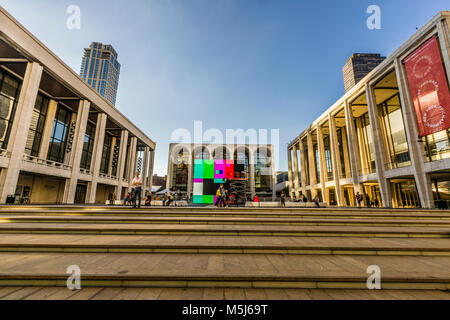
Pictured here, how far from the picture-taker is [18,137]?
1672cm

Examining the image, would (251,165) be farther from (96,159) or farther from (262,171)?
(96,159)

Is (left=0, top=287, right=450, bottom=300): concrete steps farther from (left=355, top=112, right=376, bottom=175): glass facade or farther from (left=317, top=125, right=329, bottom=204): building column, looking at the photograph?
(left=317, top=125, right=329, bottom=204): building column

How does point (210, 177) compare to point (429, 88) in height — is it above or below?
below

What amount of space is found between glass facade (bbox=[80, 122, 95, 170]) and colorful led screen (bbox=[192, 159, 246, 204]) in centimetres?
2145

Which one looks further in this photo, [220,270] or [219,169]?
[219,169]

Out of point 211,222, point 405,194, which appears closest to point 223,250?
point 211,222

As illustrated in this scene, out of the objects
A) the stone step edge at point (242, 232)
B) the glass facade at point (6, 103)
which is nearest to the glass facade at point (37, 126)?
the glass facade at point (6, 103)

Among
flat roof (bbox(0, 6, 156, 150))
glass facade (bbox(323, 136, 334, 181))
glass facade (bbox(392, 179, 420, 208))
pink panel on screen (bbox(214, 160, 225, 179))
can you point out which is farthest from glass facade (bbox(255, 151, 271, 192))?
flat roof (bbox(0, 6, 156, 150))

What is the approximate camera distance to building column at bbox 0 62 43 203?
15995 mm

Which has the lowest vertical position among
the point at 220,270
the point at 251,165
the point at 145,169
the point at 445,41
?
the point at 220,270

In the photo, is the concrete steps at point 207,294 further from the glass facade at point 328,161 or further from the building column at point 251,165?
the building column at point 251,165

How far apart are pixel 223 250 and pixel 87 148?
126 ft

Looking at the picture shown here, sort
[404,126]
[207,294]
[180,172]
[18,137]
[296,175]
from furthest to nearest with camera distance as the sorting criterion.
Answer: [180,172], [296,175], [404,126], [18,137], [207,294]
